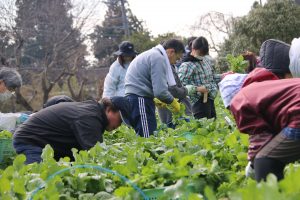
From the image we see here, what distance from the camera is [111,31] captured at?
122 feet

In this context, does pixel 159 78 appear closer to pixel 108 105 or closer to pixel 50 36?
pixel 108 105

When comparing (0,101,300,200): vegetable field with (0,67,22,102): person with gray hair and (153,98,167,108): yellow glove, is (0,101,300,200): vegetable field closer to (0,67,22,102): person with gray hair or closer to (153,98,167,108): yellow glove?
(153,98,167,108): yellow glove

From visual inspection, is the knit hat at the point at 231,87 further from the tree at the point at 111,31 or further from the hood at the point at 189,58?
the tree at the point at 111,31

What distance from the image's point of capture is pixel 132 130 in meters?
5.54

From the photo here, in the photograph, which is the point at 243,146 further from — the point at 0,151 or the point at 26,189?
the point at 0,151

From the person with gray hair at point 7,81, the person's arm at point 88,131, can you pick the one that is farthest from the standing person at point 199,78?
the person's arm at point 88,131

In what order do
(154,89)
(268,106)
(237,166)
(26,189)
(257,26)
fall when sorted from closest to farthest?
(268,106) < (26,189) < (237,166) < (154,89) < (257,26)

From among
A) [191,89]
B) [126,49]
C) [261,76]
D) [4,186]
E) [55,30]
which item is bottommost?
[191,89]

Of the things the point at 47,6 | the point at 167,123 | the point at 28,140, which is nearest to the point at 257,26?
the point at 47,6

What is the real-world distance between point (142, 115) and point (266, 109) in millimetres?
3023

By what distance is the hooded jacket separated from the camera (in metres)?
2.30

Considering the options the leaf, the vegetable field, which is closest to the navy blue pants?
the vegetable field

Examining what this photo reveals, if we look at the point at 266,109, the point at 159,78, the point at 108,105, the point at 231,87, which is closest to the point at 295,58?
the point at 266,109

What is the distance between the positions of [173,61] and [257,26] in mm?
18320
